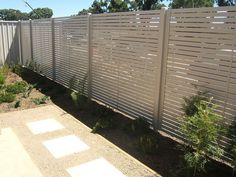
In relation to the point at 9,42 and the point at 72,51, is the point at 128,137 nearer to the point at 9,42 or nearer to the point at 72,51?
the point at 72,51

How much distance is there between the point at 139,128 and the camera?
17.8 feet

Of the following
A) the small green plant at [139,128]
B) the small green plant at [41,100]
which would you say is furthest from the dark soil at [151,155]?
the small green plant at [41,100]

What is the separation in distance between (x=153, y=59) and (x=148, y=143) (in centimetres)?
149

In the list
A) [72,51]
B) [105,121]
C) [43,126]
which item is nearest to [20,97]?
[72,51]

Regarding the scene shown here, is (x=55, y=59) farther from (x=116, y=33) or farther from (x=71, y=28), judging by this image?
(x=116, y=33)

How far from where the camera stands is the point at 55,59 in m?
9.72

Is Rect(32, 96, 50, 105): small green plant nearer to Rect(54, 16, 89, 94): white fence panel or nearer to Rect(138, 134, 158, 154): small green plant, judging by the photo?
Rect(54, 16, 89, 94): white fence panel

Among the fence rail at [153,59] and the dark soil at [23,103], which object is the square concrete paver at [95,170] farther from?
the dark soil at [23,103]

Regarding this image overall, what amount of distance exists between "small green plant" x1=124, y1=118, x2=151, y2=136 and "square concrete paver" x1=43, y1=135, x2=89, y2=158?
0.95 m

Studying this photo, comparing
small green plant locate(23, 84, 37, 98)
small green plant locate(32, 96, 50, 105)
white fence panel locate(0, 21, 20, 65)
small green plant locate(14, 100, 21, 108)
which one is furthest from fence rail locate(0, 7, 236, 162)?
white fence panel locate(0, 21, 20, 65)

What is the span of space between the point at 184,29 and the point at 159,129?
6.08ft

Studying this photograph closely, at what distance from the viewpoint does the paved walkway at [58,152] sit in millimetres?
4102

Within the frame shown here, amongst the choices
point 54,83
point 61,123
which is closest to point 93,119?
point 61,123

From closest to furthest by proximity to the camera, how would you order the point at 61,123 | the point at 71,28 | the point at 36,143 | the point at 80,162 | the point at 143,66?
the point at 80,162, the point at 36,143, the point at 143,66, the point at 61,123, the point at 71,28
